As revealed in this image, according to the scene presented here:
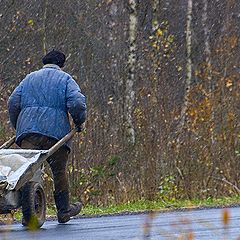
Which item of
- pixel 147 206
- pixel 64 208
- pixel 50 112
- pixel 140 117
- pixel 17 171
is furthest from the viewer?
pixel 140 117

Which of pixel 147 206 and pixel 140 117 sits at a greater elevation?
pixel 140 117

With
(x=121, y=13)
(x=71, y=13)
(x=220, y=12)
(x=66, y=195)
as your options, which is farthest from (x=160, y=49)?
→ (x=66, y=195)

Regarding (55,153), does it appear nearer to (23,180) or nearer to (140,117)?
(23,180)

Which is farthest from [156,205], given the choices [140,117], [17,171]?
[17,171]

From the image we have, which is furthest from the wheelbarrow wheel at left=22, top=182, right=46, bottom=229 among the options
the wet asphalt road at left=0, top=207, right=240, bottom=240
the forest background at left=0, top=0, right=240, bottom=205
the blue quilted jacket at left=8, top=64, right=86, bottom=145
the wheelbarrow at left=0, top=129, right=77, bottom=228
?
the forest background at left=0, top=0, right=240, bottom=205

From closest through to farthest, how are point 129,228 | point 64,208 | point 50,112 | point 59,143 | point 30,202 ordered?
point 129,228
point 30,202
point 59,143
point 50,112
point 64,208

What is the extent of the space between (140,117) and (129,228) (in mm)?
7637

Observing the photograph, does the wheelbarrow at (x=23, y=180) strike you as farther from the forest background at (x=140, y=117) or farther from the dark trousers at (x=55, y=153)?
the forest background at (x=140, y=117)

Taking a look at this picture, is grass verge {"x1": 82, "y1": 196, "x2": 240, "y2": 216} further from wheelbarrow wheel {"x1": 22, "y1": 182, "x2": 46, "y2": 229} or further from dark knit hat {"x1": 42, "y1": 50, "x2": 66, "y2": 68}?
wheelbarrow wheel {"x1": 22, "y1": 182, "x2": 46, "y2": 229}

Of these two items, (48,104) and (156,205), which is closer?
(48,104)

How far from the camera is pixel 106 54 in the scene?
100ft

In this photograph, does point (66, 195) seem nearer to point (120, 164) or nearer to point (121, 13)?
point (120, 164)

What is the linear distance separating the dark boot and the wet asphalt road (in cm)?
8

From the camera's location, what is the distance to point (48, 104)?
1235 cm
